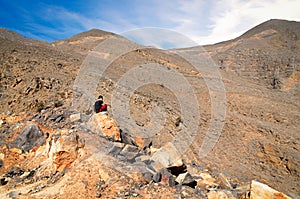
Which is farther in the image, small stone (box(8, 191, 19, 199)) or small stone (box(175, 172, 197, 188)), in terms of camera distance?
small stone (box(175, 172, 197, 188))

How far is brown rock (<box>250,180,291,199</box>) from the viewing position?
4.64 m

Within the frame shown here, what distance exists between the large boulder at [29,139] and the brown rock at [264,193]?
581 cm

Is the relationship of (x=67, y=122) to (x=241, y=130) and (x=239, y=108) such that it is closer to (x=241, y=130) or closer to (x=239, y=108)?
(x=241, y=130)

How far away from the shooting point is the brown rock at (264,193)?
183 inches

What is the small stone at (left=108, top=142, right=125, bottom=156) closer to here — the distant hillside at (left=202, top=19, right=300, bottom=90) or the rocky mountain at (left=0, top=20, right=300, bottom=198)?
the rocky mountain at (left=0, top=20, right=300, bottom=198)

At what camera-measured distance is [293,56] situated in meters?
30.0

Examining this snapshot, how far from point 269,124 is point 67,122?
13252 millimetres

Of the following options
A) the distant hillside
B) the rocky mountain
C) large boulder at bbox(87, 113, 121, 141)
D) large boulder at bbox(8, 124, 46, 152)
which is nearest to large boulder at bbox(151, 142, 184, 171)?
the rocky mountain

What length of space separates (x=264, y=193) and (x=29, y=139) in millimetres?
6442

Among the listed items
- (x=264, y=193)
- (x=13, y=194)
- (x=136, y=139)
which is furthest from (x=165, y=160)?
(x=13, y=194)

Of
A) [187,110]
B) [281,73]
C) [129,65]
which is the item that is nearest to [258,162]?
[187,110]

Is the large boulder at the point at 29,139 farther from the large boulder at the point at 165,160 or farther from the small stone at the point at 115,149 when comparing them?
the large boulder at the point at 165,160

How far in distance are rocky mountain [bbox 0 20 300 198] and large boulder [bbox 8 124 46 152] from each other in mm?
29

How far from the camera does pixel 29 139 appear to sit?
6.51 metres
